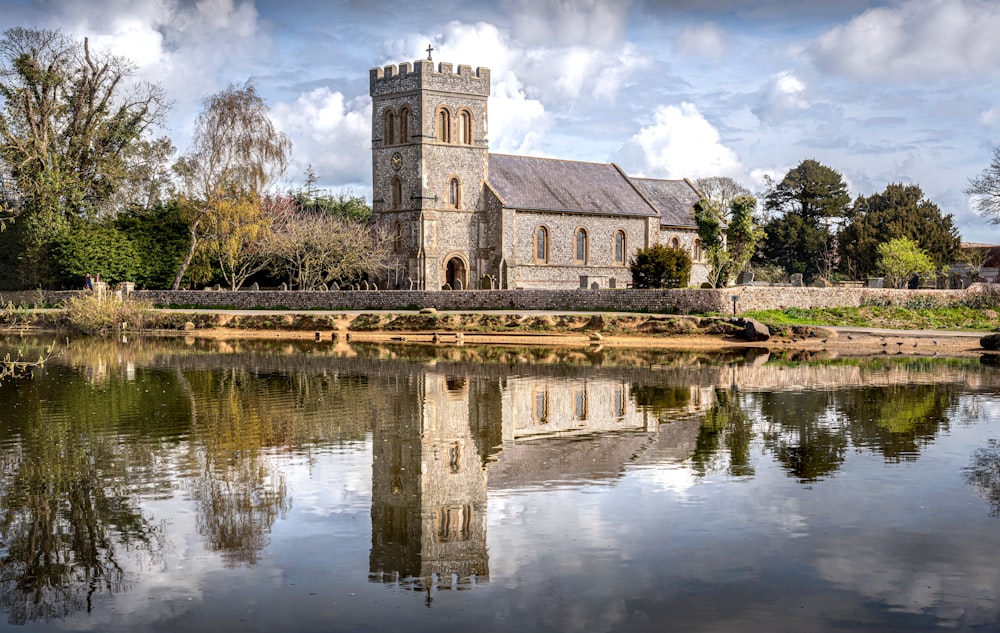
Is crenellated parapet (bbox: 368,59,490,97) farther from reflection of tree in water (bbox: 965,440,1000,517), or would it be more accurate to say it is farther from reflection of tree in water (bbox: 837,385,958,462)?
reflection of tree in water (bbox: 965,440,1000,517)

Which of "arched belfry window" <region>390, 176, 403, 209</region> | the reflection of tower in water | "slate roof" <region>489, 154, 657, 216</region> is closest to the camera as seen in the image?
the reflection of tower in water

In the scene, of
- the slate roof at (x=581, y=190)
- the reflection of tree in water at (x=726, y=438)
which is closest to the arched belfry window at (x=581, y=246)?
the slate roof at (x=581, y=190)

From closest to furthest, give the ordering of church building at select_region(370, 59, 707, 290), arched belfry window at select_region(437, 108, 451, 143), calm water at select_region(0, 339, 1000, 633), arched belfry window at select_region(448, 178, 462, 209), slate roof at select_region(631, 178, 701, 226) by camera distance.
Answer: calm water at select_region(0, 339, 1000, 633) < church building at select_region(370, 59, 707, 290) < arched belfry window at select_region(437, 108, 451, 143) < arched belfry window at select_region(448, 178, 462, 209) < slate roof at select_region(631, 178, 701, 226)

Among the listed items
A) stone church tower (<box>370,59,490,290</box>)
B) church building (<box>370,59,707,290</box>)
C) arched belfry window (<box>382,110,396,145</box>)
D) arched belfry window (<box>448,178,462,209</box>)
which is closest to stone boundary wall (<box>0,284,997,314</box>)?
church building (<box>370,59,707,290</box>)

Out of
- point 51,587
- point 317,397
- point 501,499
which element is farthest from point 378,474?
point 317,397

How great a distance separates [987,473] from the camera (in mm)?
13992

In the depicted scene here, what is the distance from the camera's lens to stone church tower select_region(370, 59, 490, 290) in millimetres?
55750

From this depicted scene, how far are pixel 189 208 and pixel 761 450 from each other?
44.6 meters

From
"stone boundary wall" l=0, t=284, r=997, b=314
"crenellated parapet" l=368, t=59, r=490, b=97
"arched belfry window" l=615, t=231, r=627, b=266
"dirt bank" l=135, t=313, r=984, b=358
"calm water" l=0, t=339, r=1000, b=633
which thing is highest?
"crenellated parapet" l=368, t=59, r=490, b=97

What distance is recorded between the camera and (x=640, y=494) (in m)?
12.7

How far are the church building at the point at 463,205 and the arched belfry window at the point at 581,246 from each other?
60 millimetres

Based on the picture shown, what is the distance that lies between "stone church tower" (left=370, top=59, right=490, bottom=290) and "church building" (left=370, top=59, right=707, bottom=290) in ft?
0.19

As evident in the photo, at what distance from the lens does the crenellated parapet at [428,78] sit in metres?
55.7

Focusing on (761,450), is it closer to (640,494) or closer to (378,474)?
(640,494)
